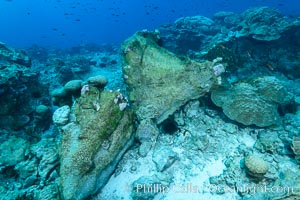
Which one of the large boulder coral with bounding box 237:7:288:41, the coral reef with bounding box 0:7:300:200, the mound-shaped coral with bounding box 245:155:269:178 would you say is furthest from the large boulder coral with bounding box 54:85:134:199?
the large boulder coral with bounding box 237:7:288:41

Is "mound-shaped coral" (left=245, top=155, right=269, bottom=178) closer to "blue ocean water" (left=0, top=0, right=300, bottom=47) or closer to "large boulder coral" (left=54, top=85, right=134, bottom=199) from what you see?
"large boulder coral" (left=54, top=85, right=134, bottom=199)

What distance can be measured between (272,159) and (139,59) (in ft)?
12.3

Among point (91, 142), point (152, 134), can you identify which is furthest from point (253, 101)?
point (91, 142)

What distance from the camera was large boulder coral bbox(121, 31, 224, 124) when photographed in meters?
5.77

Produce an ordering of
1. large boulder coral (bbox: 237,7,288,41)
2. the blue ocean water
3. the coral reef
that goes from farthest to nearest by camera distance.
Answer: the blue ocean water
large boulder coral (bbox: 237,7,288,41)
the coral reef

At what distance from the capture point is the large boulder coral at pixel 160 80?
227 inches

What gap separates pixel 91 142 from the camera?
171 inches

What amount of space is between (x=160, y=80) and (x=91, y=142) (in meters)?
2.36

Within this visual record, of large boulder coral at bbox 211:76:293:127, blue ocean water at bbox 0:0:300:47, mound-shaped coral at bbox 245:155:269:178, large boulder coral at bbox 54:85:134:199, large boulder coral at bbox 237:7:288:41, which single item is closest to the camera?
large boulder coral at bbox 54:85:134:199

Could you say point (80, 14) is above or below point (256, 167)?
above

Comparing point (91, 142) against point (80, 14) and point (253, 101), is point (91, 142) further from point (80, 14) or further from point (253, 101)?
point (80, 14)

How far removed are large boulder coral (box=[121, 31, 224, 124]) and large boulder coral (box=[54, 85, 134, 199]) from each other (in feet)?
3.29

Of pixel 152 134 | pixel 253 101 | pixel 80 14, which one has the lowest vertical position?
pixel 152 134

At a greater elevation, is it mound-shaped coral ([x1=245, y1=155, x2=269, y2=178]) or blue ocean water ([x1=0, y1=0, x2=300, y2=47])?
blue ocean water ([x1=0, y1=0, x2=300, y2=47])
